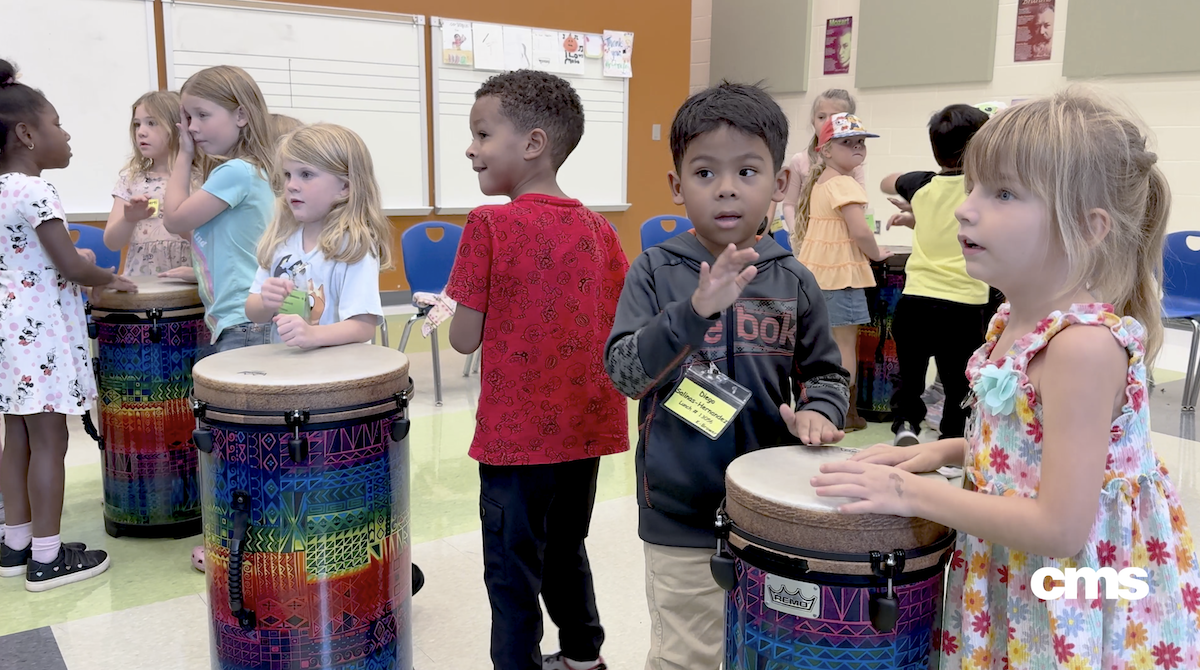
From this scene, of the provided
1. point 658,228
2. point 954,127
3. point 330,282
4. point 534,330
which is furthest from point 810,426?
point 658,228

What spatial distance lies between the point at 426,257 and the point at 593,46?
3.34 m

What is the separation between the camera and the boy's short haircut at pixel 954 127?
2.92m

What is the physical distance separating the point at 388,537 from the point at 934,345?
87.9 inches

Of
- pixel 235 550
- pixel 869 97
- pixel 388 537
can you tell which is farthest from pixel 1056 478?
pixel 869 97

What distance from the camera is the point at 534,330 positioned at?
1580 millimetres

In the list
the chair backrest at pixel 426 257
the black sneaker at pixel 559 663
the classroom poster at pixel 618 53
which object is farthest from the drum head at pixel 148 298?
the classroom poster at pixel 618 53

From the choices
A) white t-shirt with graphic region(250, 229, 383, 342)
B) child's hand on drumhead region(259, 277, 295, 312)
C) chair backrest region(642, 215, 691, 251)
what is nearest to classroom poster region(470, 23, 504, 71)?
chair backrest region(642, 215, 691, 251)

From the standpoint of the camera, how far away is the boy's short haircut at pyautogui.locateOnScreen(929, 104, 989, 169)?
292 centimetres

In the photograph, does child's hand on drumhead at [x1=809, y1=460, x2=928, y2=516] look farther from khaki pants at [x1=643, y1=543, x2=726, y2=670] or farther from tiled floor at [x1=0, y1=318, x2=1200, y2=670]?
tiled floor at [x1=0, y1=318, x2=1200, y2=670]

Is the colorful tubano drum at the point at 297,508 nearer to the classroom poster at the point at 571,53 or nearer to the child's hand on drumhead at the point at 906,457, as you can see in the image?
the child's hand on drumhead at the point at 906,457

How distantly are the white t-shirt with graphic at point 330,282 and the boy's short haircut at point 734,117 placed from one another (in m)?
0.82

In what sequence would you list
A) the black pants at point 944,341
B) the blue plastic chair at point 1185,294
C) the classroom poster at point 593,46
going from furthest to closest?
the classroom poster at point 593,46 < the blue plastic chair at point 1185,294 < the black pants at point 944,341

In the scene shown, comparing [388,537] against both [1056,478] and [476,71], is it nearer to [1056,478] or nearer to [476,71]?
[1056,478]

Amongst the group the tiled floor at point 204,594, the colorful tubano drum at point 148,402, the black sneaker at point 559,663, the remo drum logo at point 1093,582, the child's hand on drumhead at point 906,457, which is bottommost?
the tiled floor at point 204,594
